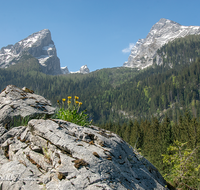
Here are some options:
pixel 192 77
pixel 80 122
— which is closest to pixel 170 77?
pixel 192 77

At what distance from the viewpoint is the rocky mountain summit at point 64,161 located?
4020mm

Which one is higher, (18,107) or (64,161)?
(18,107)

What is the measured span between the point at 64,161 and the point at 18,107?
4.41m

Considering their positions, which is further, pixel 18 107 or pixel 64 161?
pixel 18 107

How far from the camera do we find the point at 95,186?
149 inches

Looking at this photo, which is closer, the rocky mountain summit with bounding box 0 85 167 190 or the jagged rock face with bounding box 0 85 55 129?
the rocky mountain summit with bounding box 0 85 167 190

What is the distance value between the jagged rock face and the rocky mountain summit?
0.63m

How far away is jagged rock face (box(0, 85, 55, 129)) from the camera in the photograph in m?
7.16

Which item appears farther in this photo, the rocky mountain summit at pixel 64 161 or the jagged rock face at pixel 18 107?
the jagged rock face at pixel 18 107

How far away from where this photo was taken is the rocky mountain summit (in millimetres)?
4020

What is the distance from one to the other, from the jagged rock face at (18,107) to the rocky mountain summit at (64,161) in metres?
0.63

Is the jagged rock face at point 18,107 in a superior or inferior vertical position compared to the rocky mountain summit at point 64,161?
superior

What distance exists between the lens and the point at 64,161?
14.1ft

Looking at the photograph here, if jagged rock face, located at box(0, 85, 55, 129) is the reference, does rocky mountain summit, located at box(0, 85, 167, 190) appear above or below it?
below
